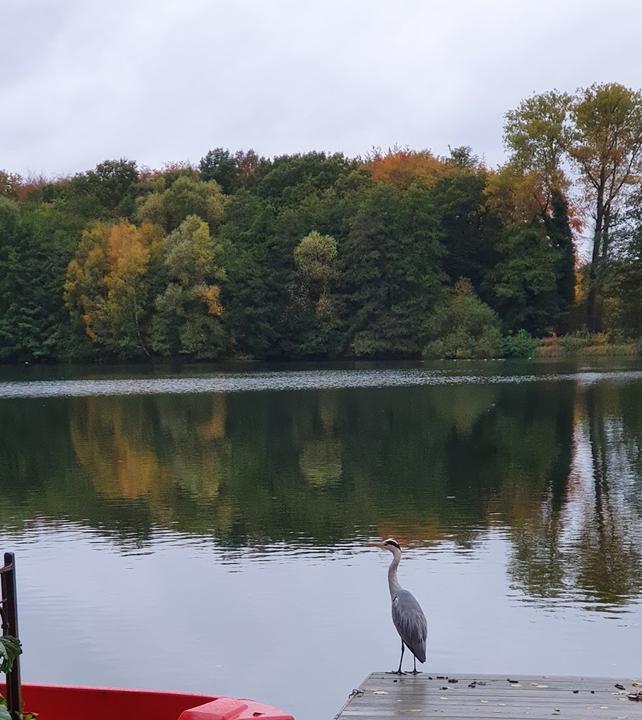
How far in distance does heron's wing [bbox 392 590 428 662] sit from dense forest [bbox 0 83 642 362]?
5536 centimetres

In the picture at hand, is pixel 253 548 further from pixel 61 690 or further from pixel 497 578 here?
pixel 61 690

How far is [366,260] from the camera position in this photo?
6712 cm

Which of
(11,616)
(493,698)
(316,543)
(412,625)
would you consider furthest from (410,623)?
(316,543)

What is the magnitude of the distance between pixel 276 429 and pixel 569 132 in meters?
40.7

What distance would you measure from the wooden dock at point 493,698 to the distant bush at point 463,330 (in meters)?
57.6

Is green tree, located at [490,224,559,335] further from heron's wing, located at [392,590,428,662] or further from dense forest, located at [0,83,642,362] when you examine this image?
heron's wing, located at [392,590,428,662]

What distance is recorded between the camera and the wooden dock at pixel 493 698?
268 inches

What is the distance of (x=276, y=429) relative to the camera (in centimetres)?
3006

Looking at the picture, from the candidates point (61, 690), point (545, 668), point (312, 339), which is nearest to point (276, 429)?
point (545, 668)

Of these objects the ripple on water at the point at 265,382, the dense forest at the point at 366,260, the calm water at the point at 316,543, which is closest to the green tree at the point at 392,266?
the dense forest at the point at 366,260

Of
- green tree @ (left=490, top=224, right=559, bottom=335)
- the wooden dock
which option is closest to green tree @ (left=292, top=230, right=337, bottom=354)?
green tree @ (left=490, top=224, right=559, bottom=335)

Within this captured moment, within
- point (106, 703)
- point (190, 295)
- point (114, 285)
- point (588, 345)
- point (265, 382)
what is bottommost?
point (106, 703)

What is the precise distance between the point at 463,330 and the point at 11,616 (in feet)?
199

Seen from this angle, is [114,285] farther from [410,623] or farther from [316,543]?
[410,623]
